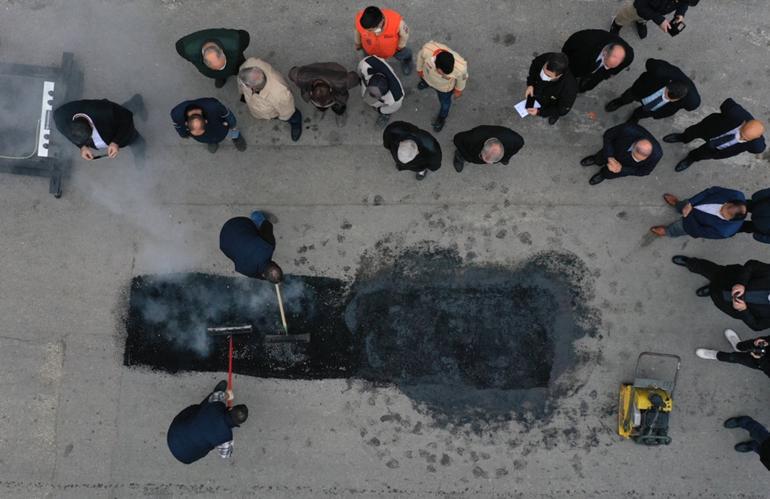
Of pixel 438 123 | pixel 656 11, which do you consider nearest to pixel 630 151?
pixel 656 11

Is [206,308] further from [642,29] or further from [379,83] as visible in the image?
[642,29]

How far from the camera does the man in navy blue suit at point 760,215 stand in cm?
518

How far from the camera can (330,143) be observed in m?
6.34

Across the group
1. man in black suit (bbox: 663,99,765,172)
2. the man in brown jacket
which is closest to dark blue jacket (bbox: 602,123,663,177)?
man in black suit (bbox: 663,99,765,172)

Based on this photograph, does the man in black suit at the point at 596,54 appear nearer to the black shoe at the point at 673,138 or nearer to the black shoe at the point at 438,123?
the black shoe at the point at 673,138

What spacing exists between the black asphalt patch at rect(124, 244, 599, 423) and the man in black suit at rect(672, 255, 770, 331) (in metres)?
1.30

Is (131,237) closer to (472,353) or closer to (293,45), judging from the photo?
(293,45)

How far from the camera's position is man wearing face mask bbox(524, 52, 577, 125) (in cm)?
496

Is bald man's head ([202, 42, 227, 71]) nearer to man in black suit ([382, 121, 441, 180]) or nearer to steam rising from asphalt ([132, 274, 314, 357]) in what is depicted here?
man in black suit ([382, 121, 441, 180])

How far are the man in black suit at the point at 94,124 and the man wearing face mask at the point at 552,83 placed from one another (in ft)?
14.2

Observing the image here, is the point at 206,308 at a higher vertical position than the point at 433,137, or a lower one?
lower

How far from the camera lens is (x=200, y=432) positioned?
5230 mm

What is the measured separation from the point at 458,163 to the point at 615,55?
196 centimetres

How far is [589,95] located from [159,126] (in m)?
5.21
